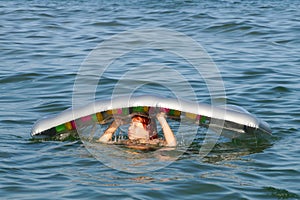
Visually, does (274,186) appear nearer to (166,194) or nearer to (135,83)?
(166,194)

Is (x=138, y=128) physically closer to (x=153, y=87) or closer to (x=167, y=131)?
(x=167, y=131)

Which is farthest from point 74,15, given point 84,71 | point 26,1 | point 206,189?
point 206,189

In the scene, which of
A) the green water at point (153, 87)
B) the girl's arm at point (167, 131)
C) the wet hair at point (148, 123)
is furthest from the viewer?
the wet hair at point (148, 123)

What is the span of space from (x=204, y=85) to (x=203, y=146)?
11.3 ft

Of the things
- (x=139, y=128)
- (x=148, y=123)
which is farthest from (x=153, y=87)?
(x=139, y=128)

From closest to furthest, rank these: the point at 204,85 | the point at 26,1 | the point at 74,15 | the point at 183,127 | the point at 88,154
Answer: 1. the point at 88,154
2. the point at 183,127
3. the point at 204,85
4. the point at 74,15
5. the point at 26,1

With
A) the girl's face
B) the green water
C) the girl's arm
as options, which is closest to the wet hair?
the girl's face

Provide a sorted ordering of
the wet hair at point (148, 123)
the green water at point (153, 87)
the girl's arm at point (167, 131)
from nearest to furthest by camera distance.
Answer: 1. the green water at point (153, 87)
2. the girl's arm at point (167, 131)
3. the wet hair at point (148, 123)

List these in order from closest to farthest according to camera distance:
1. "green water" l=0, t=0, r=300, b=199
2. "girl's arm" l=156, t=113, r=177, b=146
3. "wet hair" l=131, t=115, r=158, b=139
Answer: "green water" l=0, t=0, r=300, b=199
"girl's arm" l=156, t=113, r=177, b=146
"wet hair" l=131, t=115, r=158, b=139

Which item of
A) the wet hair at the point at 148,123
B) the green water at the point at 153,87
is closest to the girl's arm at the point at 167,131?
the wet hair at the point at 148,123

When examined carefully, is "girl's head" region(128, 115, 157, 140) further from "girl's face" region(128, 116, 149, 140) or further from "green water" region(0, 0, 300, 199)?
"green water" region(0, 0, 300, 199)

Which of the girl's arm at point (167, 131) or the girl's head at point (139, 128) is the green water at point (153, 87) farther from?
the girl's head at point (139, 128)

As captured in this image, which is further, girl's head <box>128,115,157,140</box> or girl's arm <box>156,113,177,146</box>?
girl's head <box>128,115,157,140</box>

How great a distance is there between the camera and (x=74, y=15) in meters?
18.1
